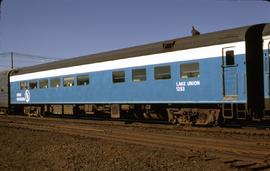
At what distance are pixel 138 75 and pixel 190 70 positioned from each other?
3.22 meters

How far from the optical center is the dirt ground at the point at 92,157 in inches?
333

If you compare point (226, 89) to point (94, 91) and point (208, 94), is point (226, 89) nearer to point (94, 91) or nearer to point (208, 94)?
point (208, 94)

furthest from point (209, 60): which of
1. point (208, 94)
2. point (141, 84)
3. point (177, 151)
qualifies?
point (177, 151)

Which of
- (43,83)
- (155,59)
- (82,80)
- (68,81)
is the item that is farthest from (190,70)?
(43,83)

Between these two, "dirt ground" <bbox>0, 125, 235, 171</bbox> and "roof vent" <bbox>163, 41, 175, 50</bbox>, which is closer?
"dirt ground" <bbox>0, 125, 235, 171</bbox>

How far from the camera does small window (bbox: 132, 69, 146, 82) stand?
1829cm

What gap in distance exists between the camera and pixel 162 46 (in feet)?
58.0

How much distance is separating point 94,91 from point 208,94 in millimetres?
7866

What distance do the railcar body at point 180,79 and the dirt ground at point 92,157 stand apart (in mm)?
4821

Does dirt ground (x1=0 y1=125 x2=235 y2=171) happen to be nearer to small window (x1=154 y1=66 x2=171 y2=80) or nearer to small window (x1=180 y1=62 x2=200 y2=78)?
small window (x1=180 y1=62 x2=200 y2=78)

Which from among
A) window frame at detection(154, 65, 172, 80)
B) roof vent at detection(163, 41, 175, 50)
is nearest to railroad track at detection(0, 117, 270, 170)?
window frame at detection(154, 65, 172, 80)

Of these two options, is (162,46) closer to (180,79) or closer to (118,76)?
(180,79)

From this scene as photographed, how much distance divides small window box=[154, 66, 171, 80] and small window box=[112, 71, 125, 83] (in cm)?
238

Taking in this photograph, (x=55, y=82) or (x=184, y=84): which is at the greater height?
(x=55, y=82)
